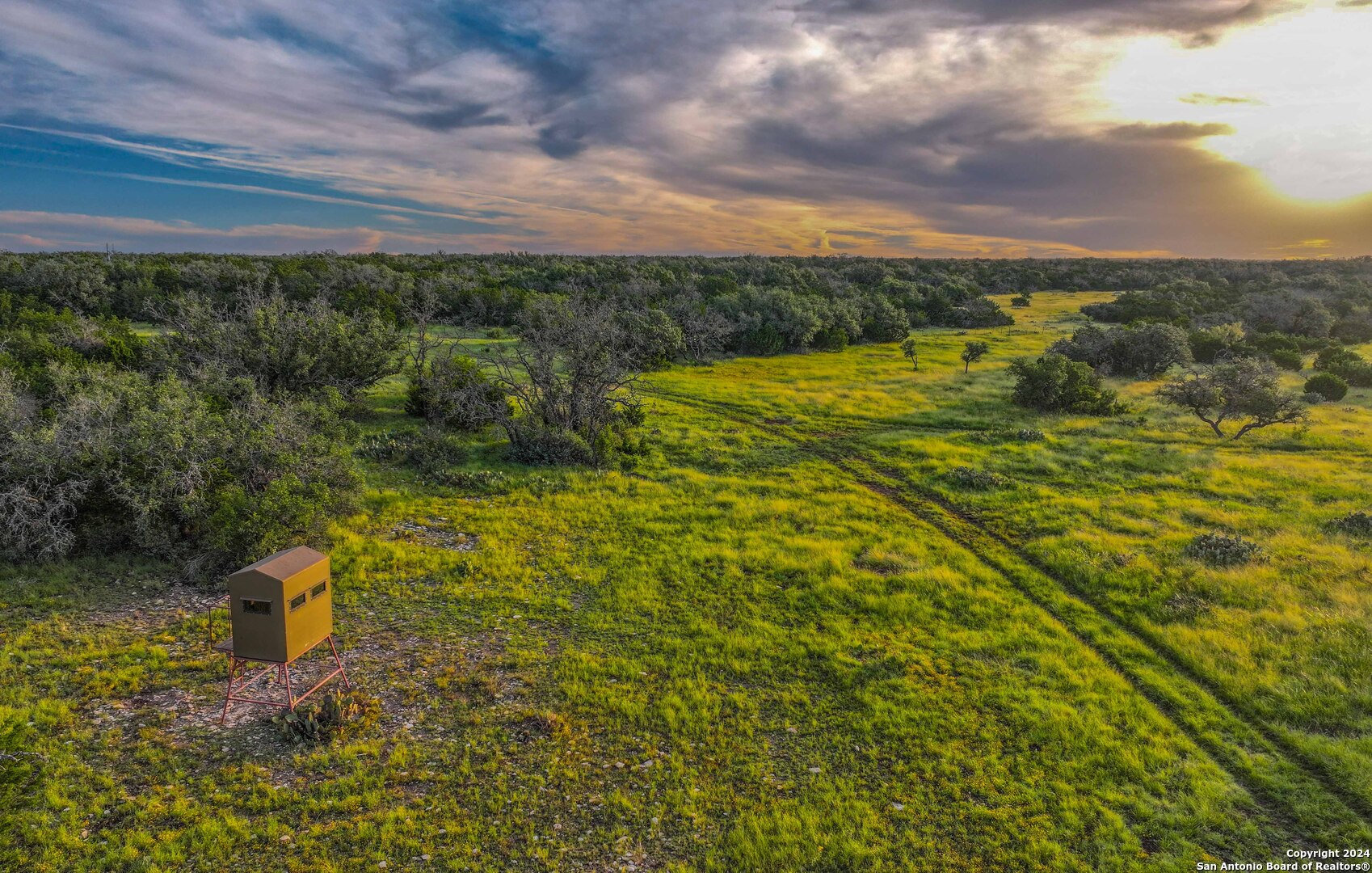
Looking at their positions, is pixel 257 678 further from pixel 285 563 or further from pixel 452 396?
pixel 452 396

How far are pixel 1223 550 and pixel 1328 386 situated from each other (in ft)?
96.1

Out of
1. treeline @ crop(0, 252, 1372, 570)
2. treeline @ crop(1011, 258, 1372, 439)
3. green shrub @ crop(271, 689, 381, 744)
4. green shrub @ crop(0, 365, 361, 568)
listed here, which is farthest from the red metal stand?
treeline @ crop(1011, 258, 1372, 439)

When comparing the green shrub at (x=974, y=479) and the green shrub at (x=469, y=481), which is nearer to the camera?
the green shrub at (x=469, y=481)

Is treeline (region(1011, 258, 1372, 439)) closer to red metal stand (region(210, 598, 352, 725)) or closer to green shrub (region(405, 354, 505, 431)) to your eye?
green shrub (region(405, 354, 505, 431))

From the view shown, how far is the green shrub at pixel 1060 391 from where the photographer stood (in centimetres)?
3080

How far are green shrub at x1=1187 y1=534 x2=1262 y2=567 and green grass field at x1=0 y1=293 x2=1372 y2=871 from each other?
418mm

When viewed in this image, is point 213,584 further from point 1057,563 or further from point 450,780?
point 1057,563

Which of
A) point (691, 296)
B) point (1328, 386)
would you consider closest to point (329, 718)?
point (1328, 386)

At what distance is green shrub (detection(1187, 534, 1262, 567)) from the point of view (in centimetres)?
1509

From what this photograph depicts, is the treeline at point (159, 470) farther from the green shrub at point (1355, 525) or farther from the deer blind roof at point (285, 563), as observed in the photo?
the green shrub at point (1355, 525)

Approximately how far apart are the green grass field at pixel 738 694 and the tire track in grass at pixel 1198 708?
57mm

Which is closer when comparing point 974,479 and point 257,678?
point 257,678

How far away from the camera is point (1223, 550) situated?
1538 cm

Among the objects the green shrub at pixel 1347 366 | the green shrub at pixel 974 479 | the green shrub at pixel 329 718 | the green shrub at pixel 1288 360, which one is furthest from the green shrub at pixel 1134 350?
the green shrub at pixel 329 718
